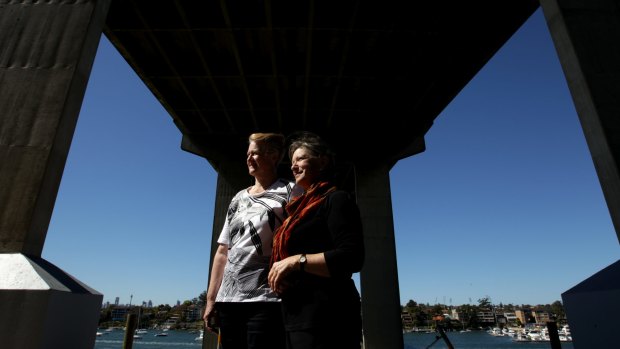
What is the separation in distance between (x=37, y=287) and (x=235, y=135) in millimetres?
13733

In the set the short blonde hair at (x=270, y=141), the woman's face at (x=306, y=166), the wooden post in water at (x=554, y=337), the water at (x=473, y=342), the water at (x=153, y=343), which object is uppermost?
the short blonde hair at (x=270, y=141)

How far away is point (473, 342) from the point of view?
403ft

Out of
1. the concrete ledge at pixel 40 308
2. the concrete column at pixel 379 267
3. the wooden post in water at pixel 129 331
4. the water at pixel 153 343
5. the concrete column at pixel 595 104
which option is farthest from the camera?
the water at pixel 153 343

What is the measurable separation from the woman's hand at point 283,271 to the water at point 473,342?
7772 centimetres

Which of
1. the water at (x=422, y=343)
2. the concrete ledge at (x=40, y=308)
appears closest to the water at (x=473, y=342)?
the water at (x=422, y=343)

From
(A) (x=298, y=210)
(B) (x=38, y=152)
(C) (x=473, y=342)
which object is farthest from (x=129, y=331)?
(C) (x=473, y=342)

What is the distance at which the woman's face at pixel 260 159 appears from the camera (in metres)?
2.61

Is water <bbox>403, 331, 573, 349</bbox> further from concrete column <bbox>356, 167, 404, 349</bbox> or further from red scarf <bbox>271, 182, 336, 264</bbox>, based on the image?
red scarf <bbox>271, 182, 336, 264</bbox>

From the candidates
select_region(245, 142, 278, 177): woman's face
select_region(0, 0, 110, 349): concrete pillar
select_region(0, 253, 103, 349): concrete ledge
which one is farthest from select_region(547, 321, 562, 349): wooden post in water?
select_region(0, 0, 110, 349): concrete pillar

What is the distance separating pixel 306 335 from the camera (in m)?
1.65

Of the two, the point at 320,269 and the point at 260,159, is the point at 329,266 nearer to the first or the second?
the point at 320,269

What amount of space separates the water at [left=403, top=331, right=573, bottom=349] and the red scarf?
255ft

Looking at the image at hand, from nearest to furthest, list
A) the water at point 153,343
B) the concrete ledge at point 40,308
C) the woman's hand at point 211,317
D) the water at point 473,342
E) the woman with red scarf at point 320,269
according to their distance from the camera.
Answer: the woman with red scarf at point 320,269 < the woman's hand at point 211,317 < the concrete ledge at point 40,308 < the water at point 153,343 < the water at point 473,342

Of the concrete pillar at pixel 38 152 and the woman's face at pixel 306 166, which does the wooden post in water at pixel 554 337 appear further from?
the concrete pillar at pixel 38 152
